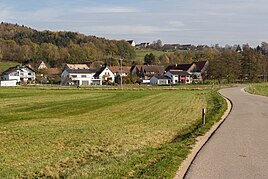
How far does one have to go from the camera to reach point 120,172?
29.5 feet

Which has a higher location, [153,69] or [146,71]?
[153,69]

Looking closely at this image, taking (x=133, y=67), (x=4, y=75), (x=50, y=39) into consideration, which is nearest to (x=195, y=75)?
(x=133, y=67)

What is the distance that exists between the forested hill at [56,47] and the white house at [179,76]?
1337 inches

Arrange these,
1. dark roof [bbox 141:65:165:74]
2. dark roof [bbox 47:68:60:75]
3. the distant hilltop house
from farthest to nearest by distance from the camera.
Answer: dark roof [bbox 141:65:165:74] < dark roof [bbox 47:68:60:75] < the distant hilltop house

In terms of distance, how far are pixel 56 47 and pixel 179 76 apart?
5671 centimetres

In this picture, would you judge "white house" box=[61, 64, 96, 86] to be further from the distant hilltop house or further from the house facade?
the distant hilltop house

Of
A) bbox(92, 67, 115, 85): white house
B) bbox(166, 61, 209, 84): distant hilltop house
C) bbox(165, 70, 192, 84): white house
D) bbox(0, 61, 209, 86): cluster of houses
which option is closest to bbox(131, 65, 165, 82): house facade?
bbox(0, 61, 209, 86): cluster of houses

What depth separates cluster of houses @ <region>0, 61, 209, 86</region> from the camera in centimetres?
11794

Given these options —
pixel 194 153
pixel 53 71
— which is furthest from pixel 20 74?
pixel 194 153

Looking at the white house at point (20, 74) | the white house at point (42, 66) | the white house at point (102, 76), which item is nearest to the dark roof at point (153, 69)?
the white house at point (102, 76)

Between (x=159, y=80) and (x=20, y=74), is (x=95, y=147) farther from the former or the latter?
(x=20, y=74)

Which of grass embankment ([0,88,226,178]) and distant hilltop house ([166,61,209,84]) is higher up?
distant hilltop house ([166,61,209,84])

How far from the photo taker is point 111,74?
426 ft

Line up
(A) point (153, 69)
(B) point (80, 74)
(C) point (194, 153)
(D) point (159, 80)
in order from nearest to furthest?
1. (C) point (194, 153)
2. (D) point (159, 80)
3. (B) point (80, 74)
4. (A) point (153, 69)
